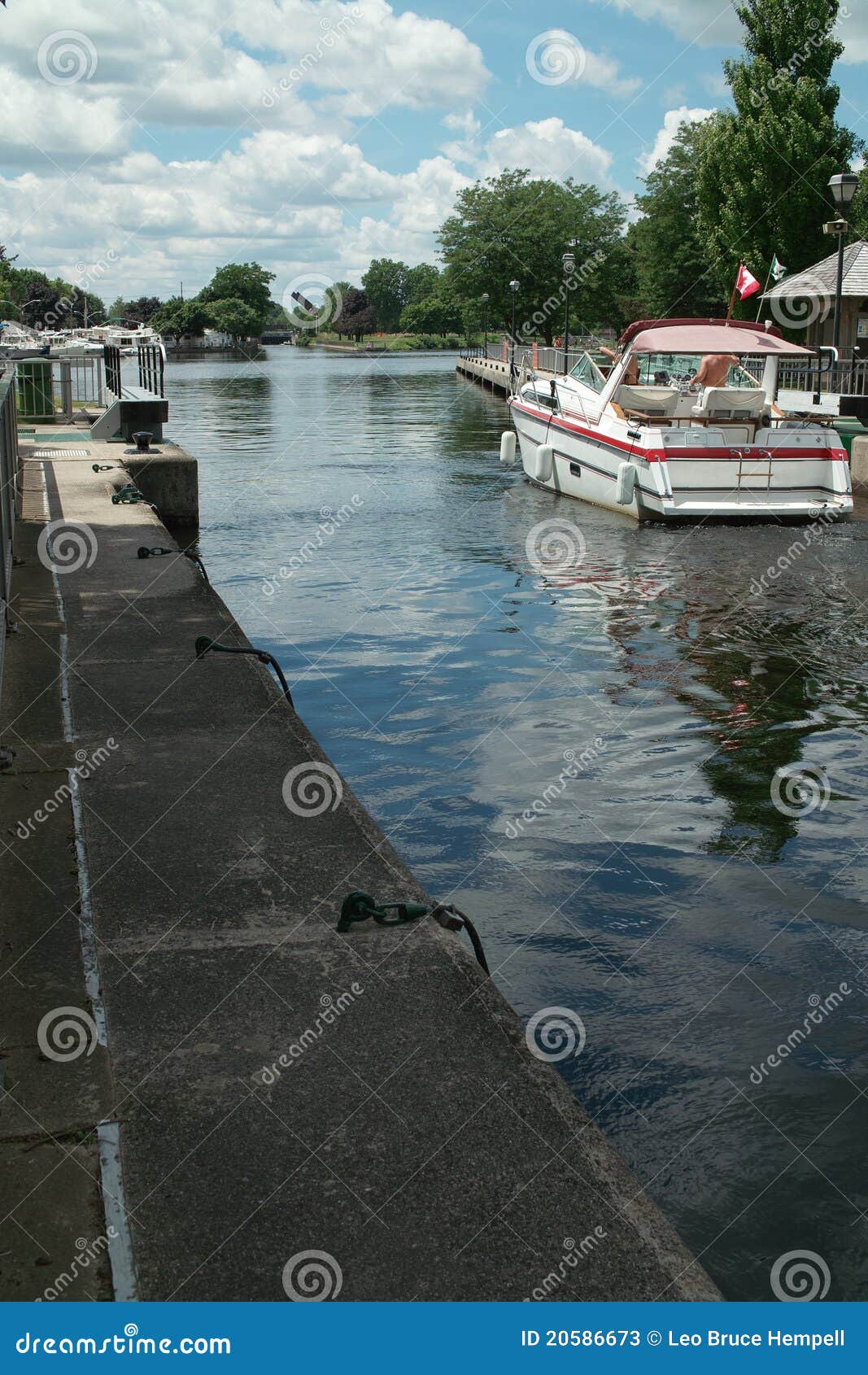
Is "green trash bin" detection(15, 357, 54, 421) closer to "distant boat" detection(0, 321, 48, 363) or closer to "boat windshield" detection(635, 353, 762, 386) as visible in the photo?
"distant boat" detection(0, 321, 48, 363)

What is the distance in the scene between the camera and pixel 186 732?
6652 millimetres

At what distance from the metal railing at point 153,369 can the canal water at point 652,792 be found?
2.76 metres

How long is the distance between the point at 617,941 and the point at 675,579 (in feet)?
31.0

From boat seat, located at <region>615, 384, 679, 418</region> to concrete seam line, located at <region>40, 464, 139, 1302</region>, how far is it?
15.4 metres

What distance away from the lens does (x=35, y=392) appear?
74.7 feet

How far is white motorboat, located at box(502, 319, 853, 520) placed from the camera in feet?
60.0

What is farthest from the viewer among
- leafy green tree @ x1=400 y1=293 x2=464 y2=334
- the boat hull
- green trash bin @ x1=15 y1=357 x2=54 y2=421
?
leafy green tree @ x1=400 y1=293 x2=464 y2=334

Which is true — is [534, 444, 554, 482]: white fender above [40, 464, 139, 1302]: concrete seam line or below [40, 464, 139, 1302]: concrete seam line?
above

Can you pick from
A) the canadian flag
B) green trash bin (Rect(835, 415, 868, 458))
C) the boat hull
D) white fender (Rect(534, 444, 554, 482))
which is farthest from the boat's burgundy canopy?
the canadian flag

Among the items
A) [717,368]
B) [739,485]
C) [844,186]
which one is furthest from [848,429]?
[739,485]

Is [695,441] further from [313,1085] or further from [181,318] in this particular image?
[181,318]

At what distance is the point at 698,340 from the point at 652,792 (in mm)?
13001
